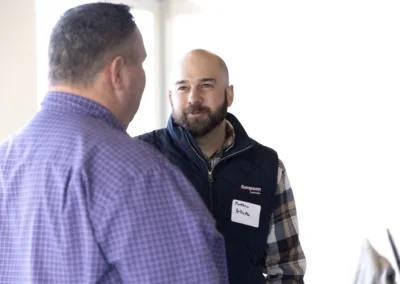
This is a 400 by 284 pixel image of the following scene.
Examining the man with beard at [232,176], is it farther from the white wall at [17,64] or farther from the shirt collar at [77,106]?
the white wall at [17,64]

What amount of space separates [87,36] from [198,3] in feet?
10.4

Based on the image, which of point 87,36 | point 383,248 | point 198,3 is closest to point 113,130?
point 87,36

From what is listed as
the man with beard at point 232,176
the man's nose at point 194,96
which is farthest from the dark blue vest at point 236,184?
the man's nose at point 194,96

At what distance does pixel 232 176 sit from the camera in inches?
79.0

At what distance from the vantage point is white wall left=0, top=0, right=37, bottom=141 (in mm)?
3191

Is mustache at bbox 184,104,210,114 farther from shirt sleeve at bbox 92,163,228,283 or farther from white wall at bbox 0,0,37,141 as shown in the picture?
white wall at bbox 0,0,37,141

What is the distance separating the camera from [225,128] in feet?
7.10

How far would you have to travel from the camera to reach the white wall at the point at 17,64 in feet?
10.5

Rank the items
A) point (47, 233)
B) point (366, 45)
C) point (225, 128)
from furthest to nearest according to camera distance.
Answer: point (366, 45), point (225, 128), point (47, 233)

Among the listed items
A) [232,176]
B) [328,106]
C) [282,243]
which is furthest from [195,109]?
[328,106]

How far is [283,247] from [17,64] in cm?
193

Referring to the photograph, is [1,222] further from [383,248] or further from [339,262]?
[339,262]

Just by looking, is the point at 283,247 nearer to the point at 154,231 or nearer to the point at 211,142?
the point at 211,142

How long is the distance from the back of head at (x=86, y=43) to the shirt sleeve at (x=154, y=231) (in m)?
0.24
